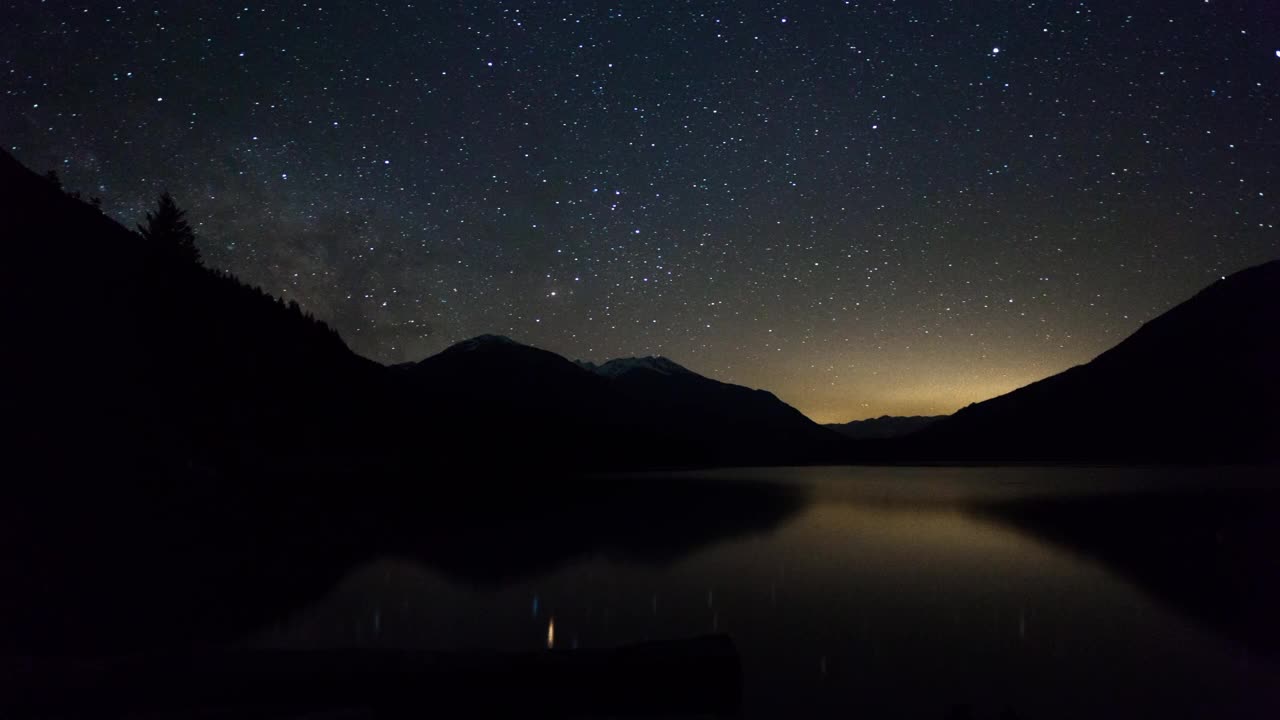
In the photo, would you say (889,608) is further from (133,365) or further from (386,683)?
(133,365)

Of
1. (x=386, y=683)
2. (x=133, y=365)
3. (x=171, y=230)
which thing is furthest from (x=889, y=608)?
(x=171, y=230)

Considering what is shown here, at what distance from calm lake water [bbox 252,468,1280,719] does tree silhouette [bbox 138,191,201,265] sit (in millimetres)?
70350

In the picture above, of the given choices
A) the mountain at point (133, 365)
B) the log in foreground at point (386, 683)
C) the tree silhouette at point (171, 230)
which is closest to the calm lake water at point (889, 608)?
the log in foreground at point (386, 683)

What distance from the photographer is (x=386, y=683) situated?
6875mm

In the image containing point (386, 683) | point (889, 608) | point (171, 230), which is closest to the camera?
point (386, 683)

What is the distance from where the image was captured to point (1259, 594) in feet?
57.6

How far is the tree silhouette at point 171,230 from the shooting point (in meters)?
75.2

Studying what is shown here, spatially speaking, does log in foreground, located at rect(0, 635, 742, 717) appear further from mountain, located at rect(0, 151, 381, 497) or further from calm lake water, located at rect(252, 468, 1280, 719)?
mountain, located at rect(0, 151, 381, 497)

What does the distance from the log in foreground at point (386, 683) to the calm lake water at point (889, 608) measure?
3.12 m

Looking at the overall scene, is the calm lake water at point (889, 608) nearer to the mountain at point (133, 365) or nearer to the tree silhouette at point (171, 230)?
the mountain at point (133, 365)

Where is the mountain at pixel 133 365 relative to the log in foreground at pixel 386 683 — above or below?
above

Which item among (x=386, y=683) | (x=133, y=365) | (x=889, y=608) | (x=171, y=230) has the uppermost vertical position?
(x=171, y=230)

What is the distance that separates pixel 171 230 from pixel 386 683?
3725 inches

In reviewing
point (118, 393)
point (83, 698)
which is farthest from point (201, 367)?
point (83, 698)
